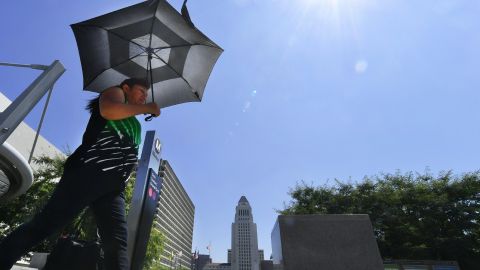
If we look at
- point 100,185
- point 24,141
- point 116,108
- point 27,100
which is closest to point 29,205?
point 27,100

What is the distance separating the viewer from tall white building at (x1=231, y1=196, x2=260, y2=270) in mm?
155500

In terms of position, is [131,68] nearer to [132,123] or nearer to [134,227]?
[132,123]

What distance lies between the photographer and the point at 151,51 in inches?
128

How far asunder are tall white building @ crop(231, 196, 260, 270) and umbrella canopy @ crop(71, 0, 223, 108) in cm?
15690

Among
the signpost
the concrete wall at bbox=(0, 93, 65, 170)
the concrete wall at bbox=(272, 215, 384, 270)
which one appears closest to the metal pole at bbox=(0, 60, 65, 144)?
the signpost

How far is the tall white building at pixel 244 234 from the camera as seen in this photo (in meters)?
156

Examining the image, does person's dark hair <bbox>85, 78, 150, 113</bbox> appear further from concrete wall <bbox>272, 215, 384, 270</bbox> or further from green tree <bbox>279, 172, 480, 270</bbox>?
green tree <bbox>279, 172, 480, 270</bbox>

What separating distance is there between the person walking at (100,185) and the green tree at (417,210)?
30822mm

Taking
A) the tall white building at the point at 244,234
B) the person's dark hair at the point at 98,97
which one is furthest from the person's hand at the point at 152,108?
the tall white building at the point at 244,234

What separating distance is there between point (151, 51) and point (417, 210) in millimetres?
34900

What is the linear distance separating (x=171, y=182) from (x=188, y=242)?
75.3 m

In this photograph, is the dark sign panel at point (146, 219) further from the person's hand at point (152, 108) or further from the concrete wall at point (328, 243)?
the concrete wall at point (328, 243)

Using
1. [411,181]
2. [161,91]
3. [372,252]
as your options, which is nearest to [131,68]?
[161,91]

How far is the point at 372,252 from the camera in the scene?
219 inches
